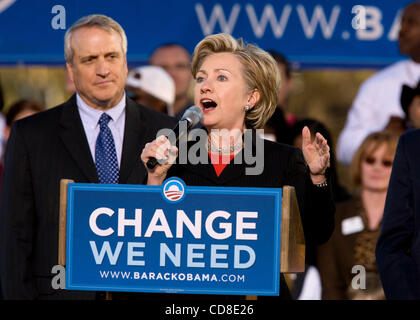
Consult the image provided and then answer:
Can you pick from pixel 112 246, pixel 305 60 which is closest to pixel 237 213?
pixel 112 246

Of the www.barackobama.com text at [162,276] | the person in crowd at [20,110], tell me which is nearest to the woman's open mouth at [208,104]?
the www.barackobama.com text at [162,276]

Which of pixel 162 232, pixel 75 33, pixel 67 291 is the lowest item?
pixel 67 291

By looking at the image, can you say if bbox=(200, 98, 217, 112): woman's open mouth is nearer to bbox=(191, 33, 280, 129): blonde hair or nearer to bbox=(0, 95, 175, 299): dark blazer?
bbox=(191, 33, 280, 129): blonde hair

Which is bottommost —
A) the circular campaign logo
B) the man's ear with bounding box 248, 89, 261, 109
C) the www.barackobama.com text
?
the www.barackobama.com text

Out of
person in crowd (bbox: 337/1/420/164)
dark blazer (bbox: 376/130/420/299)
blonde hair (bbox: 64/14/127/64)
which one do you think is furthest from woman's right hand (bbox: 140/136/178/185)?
person in crowd (bbox: 337/1/420/164)

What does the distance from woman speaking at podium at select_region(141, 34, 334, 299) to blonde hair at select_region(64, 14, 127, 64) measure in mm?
337

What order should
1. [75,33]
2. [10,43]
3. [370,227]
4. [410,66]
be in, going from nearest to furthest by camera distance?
[75,33]
[10,43]
[370,227]
[410,66]

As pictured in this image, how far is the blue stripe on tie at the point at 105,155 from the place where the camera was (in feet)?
11.0

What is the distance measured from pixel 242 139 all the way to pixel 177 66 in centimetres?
142

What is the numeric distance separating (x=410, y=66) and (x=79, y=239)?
10.4 ft

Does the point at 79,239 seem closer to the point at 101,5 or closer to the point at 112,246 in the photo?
the point at 112,246

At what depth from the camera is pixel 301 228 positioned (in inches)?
128

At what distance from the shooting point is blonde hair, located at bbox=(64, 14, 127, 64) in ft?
11.2

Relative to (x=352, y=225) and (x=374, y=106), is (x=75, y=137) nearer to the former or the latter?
(x=352, y=225)
